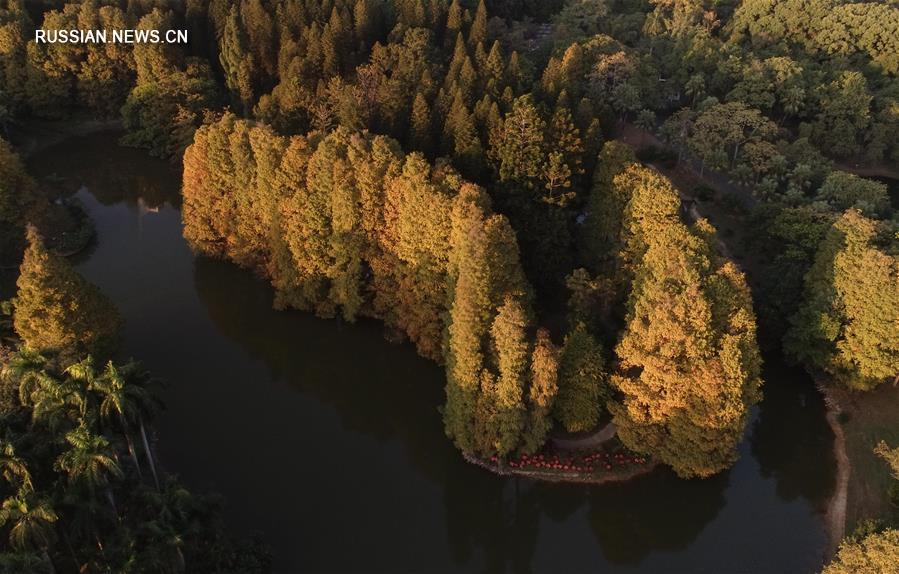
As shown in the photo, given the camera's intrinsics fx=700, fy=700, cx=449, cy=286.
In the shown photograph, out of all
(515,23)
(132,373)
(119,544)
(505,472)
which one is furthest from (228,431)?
(515,23)

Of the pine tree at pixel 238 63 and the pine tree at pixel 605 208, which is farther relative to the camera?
the pine tree at pixel 238 63

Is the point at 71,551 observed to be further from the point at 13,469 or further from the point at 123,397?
the point at 123,397

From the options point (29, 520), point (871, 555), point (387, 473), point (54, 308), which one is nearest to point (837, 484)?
point (871, 555)

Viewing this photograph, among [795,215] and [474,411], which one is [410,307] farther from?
[795,215]

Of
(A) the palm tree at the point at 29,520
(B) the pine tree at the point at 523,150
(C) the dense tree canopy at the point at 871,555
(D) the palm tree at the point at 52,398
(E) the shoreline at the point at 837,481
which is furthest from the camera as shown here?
(B) the pine tree at the point at 523,150

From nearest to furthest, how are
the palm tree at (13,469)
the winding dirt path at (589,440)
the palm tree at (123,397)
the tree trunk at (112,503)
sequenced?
the palm tree at (13,469)
the tree trunk at (112,503)
the palm tree at (123,397)
the winding dirt path at (589,440)

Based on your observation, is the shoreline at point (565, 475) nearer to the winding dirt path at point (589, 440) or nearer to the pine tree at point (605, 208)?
the winding dirt path at point (589, 440)

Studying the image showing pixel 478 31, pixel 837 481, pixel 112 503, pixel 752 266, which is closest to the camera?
pixel 112 503

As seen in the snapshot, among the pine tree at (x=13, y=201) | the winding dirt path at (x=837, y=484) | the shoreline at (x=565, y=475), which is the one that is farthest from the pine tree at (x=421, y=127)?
the winding dirt path at (x=837, y=484)

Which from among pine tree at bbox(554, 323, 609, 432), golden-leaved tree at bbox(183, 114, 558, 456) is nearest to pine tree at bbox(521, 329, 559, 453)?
golden-leaved tree at bbox(183, 114, 558, 456)
